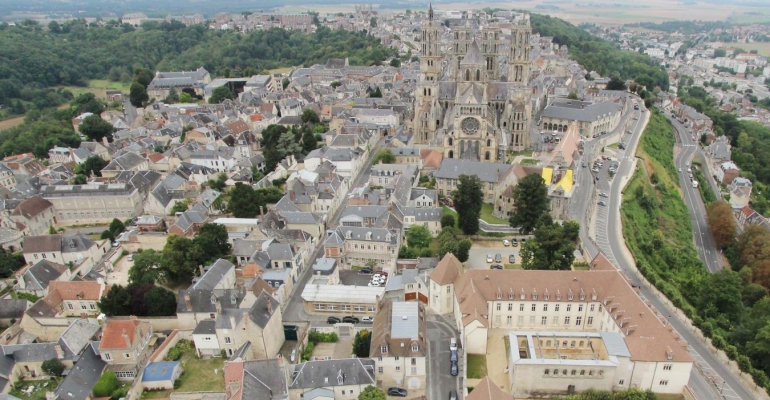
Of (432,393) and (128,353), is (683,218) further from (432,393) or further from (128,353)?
(128,353)

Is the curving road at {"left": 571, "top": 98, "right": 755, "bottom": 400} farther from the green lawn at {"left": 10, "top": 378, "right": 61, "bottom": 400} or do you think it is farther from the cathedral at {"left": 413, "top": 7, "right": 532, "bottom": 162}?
the green lawn at {"left": 10, "top": 378, "right": 61, "bottom": 400}

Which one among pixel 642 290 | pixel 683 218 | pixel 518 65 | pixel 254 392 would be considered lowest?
pixel 683 218

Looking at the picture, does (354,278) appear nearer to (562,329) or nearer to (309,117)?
(562,329)

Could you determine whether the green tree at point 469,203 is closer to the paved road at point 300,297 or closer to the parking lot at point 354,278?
the parking lot at point 354,278

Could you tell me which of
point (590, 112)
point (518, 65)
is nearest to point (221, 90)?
point (518, 65)

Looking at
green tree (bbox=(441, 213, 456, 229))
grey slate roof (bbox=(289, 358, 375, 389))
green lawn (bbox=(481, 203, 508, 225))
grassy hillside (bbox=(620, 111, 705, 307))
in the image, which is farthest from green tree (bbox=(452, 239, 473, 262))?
grey slate roof (bbox=(289, 358, 375, 389))

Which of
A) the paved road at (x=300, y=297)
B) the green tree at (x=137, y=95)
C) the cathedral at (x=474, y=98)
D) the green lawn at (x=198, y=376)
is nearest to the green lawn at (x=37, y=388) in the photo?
the green lawn at (x=198, y=376)
